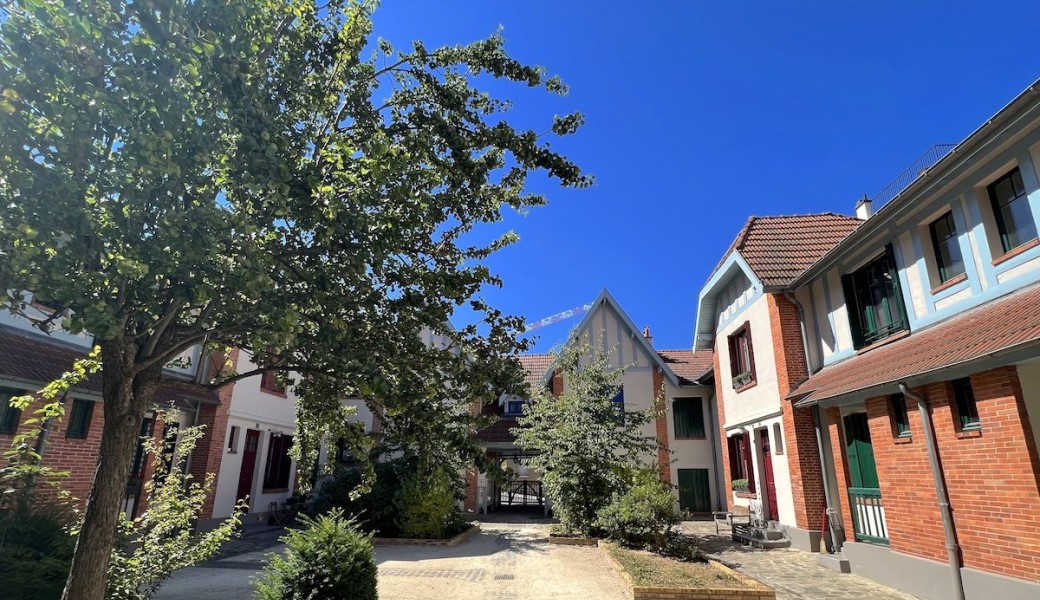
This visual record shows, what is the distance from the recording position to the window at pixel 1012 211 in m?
7.38

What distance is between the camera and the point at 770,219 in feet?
52.2

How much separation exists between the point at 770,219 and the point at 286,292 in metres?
15.2

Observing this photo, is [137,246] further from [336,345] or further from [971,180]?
[971,180]

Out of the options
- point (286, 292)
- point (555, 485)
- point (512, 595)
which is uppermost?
point (286, 292)

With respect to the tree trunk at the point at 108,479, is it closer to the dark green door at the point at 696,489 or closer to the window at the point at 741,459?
the window at the point at 741,459

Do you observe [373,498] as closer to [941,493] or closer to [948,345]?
[941,493]

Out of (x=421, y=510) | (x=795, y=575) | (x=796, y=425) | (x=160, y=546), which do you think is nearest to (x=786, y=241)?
(x=796, y=425)

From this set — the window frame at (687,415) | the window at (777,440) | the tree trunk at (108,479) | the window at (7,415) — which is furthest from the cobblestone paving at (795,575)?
the window at (7,415)

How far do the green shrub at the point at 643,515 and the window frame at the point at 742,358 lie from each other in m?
4.61

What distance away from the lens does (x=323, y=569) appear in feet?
18.4

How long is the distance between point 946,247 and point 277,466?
20292 millimetres

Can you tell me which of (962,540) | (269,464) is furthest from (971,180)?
(269,464)

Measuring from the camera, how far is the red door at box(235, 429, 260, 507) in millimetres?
17198

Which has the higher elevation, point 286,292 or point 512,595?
point 286,292
